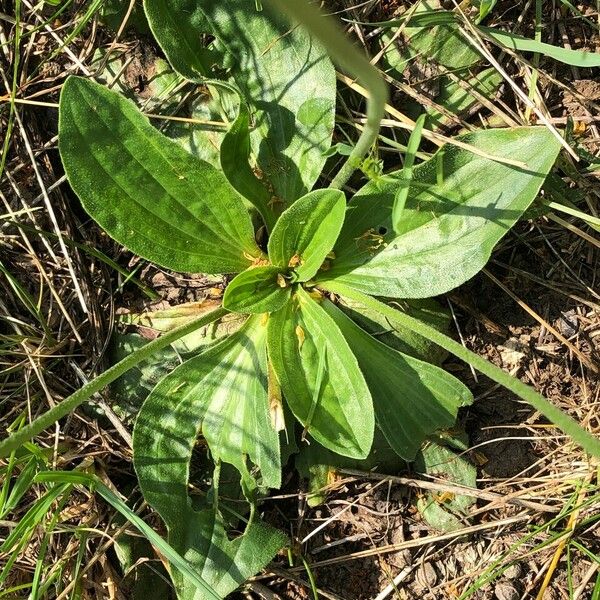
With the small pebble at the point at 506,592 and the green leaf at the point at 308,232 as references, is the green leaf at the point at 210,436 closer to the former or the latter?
the green leaf at the point at 308,232

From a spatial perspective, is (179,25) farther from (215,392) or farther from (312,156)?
(215,392)

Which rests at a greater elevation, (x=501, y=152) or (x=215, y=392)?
(x=501, y=152)

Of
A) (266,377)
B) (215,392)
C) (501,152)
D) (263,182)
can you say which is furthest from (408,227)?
(215,392)

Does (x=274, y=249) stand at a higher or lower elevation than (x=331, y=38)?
lower

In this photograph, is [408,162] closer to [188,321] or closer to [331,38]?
[188,321]

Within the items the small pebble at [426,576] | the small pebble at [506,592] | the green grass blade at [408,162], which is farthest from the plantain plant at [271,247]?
the small pebble at [506,592]

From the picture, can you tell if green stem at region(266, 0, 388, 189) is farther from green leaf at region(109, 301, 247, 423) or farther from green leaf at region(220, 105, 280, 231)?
green leaf at region(109, 301, 247, 423)

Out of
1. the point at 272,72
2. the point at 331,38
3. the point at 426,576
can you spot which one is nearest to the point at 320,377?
the point at 426,576
